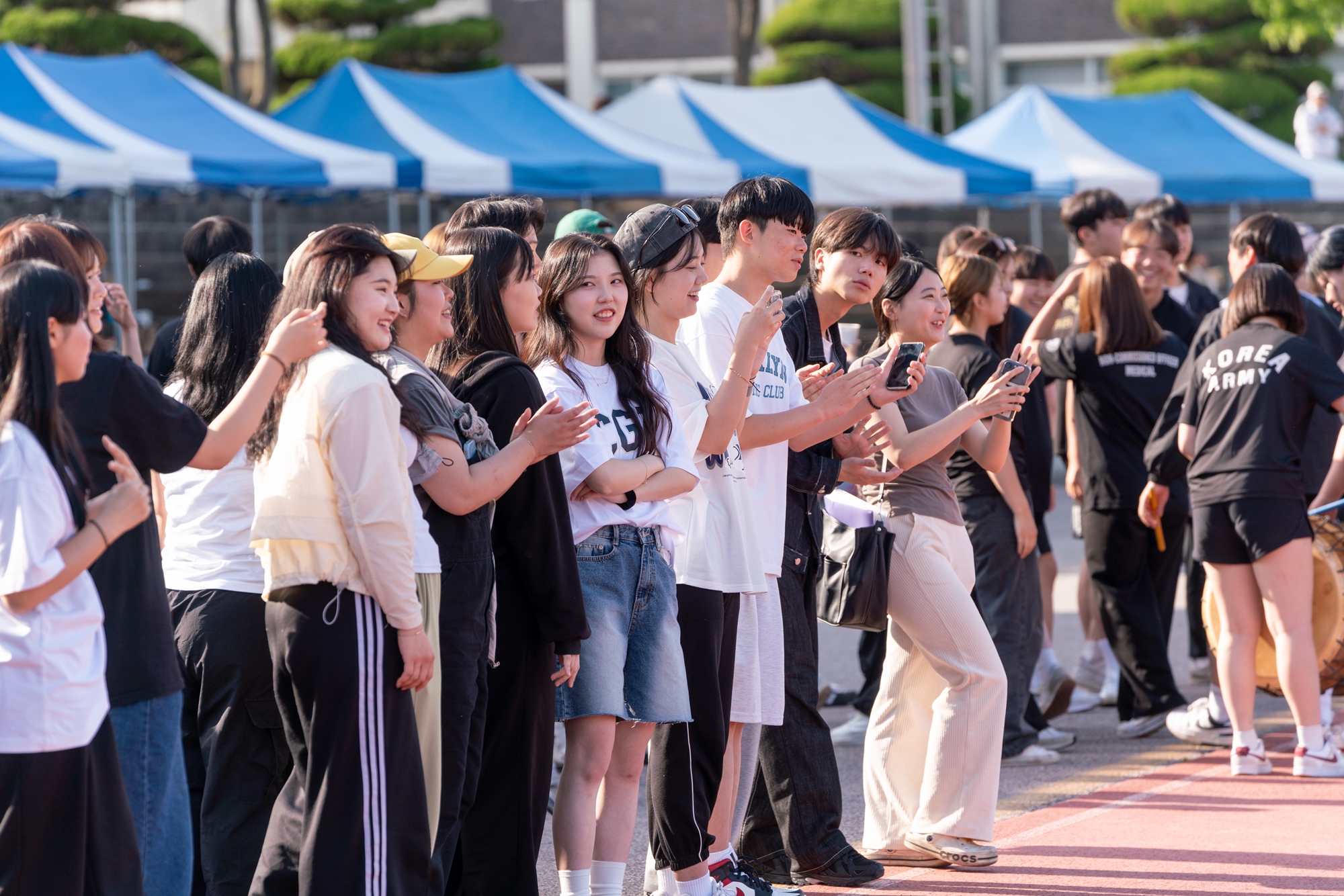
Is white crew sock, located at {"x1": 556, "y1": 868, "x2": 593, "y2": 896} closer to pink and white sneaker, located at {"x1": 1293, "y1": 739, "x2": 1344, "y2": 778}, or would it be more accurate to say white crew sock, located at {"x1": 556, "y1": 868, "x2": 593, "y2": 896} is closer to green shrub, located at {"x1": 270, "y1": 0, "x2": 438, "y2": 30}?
pink and white sneaker, located at {"x1": 1293, "y1": 739, "x2": 1344, "y2": 778}

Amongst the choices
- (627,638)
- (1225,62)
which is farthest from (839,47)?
(627,638)

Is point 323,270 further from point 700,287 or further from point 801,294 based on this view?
point 801,294

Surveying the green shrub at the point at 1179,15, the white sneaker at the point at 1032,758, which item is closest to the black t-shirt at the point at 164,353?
the white sneaker at the point at 1032,758

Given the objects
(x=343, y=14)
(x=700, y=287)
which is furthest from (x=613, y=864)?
(x=343, y=14)

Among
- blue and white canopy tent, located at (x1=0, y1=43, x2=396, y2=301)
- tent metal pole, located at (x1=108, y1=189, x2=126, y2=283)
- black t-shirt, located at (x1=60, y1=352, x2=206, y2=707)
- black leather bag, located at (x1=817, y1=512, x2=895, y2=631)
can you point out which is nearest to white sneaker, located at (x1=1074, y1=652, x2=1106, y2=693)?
black leather bag, located at (x1=817, y1=512, x2=895, y2=631)

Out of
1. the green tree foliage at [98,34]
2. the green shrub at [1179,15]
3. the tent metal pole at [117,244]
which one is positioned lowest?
the tent metal pole at [117,244]

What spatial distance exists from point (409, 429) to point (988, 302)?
10.9 ft

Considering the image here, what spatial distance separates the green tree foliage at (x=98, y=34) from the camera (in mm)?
23141

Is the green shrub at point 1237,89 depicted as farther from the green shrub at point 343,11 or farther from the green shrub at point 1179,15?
the green shrub at point 343,11

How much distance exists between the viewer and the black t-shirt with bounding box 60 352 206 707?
3297 mm

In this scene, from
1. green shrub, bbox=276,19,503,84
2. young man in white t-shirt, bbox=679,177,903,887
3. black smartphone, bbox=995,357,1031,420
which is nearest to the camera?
young man in white t-shirt, bbox=679,177,903,887

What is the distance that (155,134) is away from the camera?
1277 cm

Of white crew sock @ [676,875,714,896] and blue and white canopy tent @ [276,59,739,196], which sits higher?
blue and white canopy tent @ [276,59,739,196]

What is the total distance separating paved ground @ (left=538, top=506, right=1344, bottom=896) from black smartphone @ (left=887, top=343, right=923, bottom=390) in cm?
151
